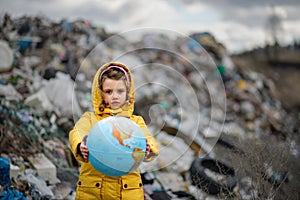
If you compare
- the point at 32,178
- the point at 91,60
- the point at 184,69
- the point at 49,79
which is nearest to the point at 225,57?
the point at 184,69

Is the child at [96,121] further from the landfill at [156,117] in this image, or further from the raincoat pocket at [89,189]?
the landfill at [156,117]

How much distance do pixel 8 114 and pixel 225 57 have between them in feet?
32.0

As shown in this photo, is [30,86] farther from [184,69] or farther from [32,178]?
[184,69]

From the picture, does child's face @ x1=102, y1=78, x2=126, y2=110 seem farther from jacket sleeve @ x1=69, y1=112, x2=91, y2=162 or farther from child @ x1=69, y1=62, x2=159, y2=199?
jacket sleeve @ x1=69, y1=112, x2=91, y2=162

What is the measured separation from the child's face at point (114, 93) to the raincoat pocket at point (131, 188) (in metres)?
0.45

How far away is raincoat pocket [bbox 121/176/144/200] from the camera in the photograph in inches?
87.7

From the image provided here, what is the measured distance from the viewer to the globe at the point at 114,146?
2.04 metres

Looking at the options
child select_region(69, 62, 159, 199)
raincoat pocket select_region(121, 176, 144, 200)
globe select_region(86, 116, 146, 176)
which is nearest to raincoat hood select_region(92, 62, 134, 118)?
child select_region(69, 62, 159, 199)

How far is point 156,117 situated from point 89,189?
1.61 meters

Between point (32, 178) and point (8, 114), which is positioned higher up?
point (8, 114)

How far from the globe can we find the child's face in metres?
0.22

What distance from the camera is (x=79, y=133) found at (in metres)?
2.24

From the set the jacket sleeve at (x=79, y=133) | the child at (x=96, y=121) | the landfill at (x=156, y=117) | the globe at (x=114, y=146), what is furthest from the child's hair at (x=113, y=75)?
the landfill at (x=156, y=117)

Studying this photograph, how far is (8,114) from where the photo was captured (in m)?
5.25
